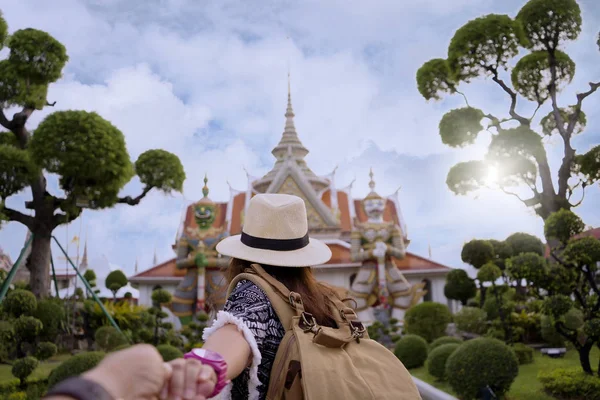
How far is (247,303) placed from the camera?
1.46 m

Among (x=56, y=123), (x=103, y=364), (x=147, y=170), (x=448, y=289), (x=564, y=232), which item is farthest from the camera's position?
(x=448, y=289)

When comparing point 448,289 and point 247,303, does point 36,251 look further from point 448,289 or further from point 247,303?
point 247,303

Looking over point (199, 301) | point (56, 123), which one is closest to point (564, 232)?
point (56, 123)

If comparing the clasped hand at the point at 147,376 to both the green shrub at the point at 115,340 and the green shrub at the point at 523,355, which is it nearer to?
the green shrub at the point at 115,340

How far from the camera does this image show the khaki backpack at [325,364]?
133 cm

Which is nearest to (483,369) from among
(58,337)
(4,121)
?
(58,337)

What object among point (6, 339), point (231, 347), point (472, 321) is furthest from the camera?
point (472, 321)

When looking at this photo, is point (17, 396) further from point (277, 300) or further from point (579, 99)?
point (579, 99)

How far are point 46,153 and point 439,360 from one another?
849 centimetres

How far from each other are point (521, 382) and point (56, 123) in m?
9.92

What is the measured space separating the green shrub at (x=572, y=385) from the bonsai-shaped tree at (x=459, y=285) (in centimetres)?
651

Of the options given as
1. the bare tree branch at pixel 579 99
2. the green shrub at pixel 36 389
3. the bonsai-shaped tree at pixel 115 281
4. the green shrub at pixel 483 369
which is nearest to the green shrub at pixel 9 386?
the green shrub at pixel 36 389

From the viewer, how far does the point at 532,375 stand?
330 inches

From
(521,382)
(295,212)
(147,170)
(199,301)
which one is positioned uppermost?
(147,170)
